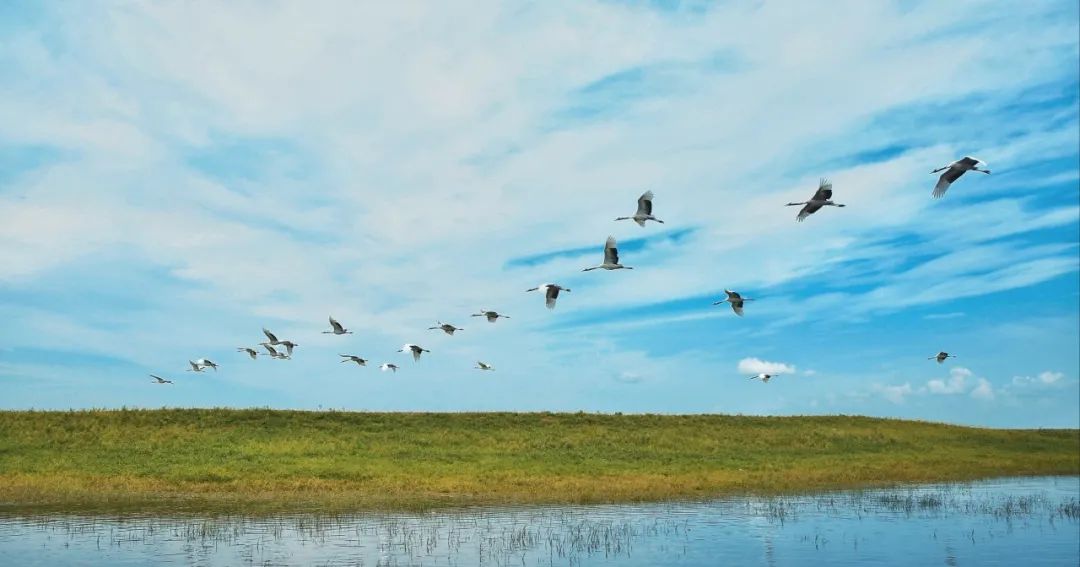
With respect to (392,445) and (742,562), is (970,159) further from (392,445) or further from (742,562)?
(392,445)

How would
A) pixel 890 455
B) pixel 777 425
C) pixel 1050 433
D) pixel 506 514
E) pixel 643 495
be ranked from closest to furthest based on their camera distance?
pixel 506 514
pixel 643 495
pixel 890 455
pixel 777 425
pixel 1050 433

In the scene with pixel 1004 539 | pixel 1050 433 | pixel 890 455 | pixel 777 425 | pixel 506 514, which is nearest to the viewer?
pixel 1004 539

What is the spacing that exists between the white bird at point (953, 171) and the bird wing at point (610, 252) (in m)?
11.3

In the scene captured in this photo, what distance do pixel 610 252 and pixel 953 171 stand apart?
466 inches

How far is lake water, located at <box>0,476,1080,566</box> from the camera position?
22234mm

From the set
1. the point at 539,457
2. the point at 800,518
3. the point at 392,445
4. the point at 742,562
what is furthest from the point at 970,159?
the point at 392,445

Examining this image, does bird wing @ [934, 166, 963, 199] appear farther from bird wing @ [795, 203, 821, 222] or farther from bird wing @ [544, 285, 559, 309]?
bird wing @ [544, 285, 559, 309]

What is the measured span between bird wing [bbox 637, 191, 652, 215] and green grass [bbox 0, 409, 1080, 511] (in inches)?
488

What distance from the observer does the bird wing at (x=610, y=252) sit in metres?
31.0

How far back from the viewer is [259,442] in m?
48.5

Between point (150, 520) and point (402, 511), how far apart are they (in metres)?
7.91

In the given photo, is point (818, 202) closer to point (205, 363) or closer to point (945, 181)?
point (945, 181)

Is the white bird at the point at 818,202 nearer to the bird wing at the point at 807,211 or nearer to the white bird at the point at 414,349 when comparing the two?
the bird wing at the point at 807,211

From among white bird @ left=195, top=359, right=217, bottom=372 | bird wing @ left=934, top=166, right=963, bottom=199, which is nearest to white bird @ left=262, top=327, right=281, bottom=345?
white bird @ left=195, top=359, right=217, bottom=372
